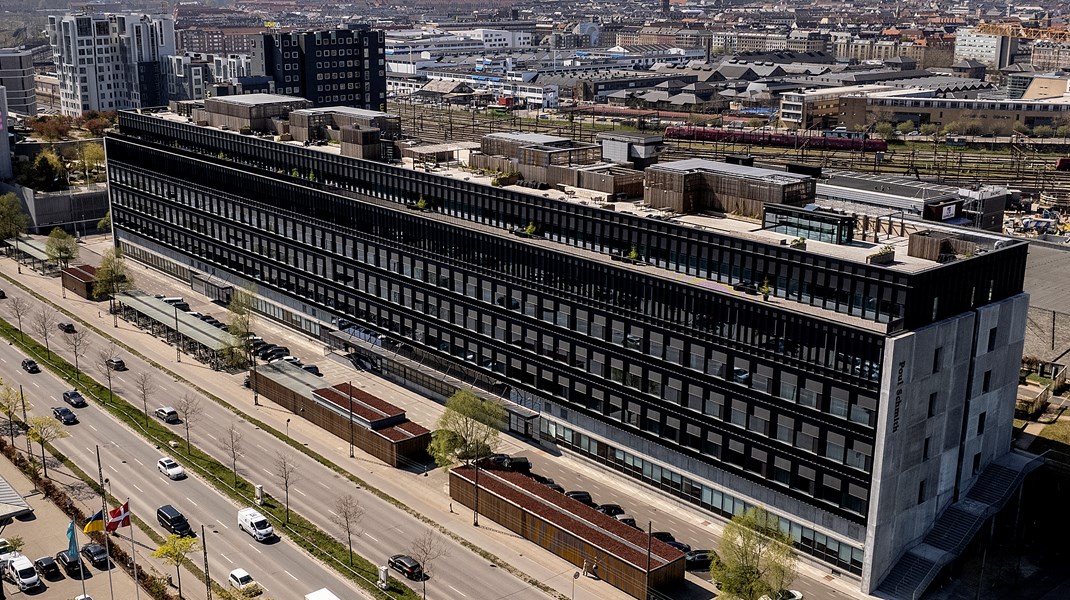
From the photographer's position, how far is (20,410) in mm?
111562

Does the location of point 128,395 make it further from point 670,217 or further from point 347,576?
point 670,217

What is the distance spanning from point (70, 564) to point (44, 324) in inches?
2294

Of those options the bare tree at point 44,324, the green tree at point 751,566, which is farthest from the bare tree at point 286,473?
the bare tree at point 44,324

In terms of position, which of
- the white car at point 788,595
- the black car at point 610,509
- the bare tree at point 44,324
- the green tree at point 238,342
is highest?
the green tree at point 238,342

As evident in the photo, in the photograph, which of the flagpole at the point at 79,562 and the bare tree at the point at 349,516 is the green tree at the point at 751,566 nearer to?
the bare tree at the point at 349,516

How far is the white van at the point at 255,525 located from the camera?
85750 mm

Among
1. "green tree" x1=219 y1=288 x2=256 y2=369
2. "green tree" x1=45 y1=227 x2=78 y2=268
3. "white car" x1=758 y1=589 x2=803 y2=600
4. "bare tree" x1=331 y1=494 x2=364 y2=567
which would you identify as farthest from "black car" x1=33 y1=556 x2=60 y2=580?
"green tree" x1=45 y1=227 x2=78 y2=268

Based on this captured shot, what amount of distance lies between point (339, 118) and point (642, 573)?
8471 centimetres

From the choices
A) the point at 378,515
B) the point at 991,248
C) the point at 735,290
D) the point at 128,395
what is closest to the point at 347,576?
the point at 378,515

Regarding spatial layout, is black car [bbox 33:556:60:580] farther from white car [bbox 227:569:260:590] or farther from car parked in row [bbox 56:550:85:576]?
white car [bbox 227:569:260:590]

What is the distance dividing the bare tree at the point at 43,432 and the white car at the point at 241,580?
28986mm

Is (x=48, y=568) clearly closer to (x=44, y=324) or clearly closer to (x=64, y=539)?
(x=64, y=539)

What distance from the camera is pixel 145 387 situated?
116000mm

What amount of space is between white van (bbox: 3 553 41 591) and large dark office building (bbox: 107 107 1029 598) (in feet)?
156
